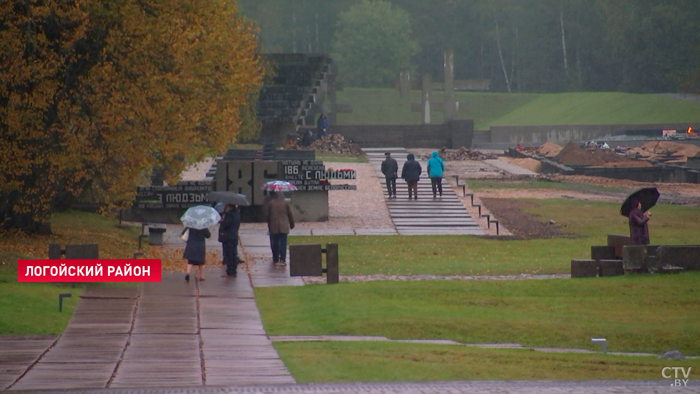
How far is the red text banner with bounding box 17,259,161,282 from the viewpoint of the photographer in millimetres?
17781

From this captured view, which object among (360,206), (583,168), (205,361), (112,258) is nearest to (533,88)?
(583,168)

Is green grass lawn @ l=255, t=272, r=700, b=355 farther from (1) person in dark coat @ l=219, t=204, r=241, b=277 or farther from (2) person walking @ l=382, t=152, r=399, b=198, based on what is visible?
(2) person walking @ l=382, t=152, r=399, b=198

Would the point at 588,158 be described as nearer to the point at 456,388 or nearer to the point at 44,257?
the point at 44,257

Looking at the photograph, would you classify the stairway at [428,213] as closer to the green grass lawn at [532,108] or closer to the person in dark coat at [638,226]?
the person in dark coat at [638,226]

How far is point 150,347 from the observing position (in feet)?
40.1

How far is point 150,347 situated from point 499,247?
15.1 m

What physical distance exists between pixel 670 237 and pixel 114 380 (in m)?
21.3

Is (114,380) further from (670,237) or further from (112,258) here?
(670,237)

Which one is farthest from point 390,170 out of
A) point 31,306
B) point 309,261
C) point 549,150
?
point 549,150

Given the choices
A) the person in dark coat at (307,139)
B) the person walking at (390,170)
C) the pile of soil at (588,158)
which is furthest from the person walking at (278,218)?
the person in dark coat at (307,139)

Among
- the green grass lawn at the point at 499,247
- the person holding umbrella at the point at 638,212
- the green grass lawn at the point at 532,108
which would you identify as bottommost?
the green grass lawn at the point at 499,247

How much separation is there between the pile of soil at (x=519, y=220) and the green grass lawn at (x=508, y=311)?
10.8 meters

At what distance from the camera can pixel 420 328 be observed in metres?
14.0

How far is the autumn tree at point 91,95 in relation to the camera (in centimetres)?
2073
